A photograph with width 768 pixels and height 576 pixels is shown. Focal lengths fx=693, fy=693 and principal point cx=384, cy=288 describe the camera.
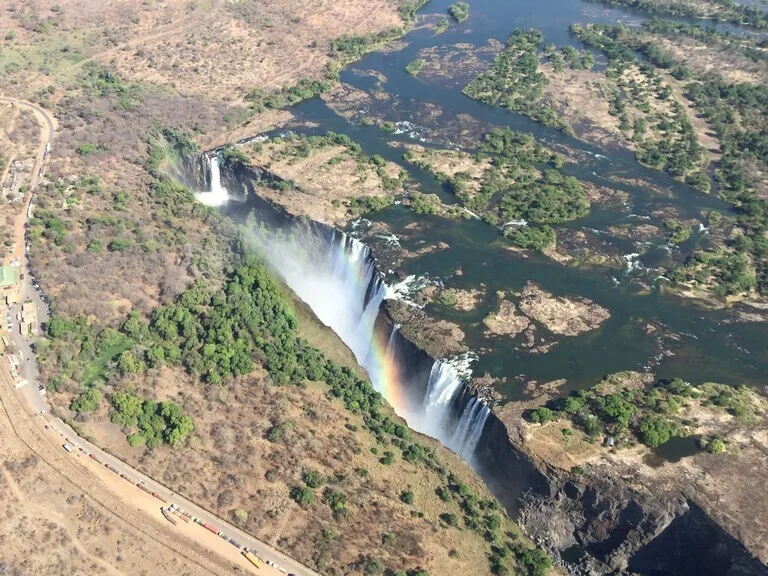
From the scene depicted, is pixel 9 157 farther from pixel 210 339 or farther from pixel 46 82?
pixel 210 339

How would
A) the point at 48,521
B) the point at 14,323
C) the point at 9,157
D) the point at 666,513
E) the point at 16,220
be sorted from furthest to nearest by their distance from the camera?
1. the point at 9,157
2. the point at 16,220
3. the point at 14,323
4. the point at 666,513
5. the point at 48,521

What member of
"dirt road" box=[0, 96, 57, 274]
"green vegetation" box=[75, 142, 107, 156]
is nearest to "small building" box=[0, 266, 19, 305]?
"dirt road" box=[0, 96, 57, 274]

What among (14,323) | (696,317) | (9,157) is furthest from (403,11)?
(14,323)

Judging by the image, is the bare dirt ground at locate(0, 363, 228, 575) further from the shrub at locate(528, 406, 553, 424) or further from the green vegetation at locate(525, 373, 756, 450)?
the green vegetation at locate(525, 373, 756, 450)

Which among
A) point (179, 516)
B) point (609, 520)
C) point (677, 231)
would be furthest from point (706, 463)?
point (179, 516)

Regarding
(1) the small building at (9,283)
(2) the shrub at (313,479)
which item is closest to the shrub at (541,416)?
(2) the shrub at (313,479)
